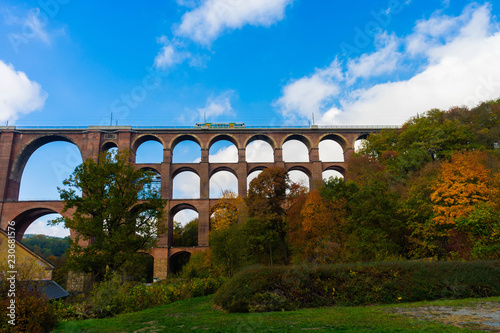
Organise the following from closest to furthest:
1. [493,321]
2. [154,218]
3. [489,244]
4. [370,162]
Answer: [493,321] < [489,244] < [154,218] < [370,162]

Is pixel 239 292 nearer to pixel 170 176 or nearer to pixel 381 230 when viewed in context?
pixel 381 230

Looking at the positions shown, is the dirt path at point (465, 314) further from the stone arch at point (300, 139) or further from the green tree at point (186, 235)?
the green tree at point (186, 235)

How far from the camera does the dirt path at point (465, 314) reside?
551 centimetres

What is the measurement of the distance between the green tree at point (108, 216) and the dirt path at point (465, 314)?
1356 centimetres

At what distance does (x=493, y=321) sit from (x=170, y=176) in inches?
1427

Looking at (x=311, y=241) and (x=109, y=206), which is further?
(x=311, y=241)

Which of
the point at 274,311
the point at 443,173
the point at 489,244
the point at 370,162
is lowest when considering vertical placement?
the point at 274,311

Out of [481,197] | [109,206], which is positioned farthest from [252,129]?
[481,197]

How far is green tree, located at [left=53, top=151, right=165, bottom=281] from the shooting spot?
1609 cm

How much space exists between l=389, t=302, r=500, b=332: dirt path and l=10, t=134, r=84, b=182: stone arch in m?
40.2

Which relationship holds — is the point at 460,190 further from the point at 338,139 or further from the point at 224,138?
the point at 224,138

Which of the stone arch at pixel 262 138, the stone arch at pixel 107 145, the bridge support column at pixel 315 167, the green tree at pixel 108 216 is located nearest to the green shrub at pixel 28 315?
the green tree at pixel 108 216

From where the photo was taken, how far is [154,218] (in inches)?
722

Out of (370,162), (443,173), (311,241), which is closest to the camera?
(443,173)
